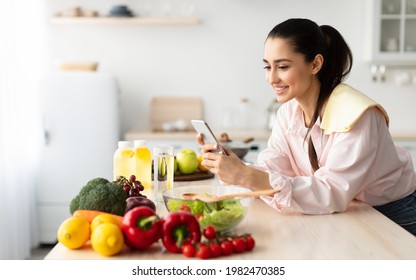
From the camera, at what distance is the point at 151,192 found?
1872mm

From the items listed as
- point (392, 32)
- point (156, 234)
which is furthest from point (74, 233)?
point (392, 32)

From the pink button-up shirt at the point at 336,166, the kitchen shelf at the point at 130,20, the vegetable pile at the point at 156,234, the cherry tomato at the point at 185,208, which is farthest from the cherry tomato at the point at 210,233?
the kitchen shelf at the point at 130,20

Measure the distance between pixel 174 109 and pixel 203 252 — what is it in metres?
3.29

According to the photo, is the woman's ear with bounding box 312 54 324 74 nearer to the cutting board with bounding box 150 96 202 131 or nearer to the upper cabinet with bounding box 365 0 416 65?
the upper cabinet with bounding box 365 0 416 65

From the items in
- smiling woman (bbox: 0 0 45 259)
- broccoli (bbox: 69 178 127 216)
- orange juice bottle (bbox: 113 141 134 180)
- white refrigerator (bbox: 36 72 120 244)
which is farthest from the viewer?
white refrigerator (bbox: 36 72 120 244)

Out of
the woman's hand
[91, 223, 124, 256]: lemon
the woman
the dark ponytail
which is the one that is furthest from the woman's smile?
[91, 223, 124, 256]: lemon

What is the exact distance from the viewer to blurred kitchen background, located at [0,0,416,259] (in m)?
3.92

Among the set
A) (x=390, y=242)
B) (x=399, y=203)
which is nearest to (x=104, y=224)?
(x=390, y=242)

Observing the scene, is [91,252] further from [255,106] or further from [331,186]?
[255,106]

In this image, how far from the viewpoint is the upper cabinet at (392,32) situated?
412 cm

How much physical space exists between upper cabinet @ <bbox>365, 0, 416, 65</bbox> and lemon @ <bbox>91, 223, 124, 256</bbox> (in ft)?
11.0

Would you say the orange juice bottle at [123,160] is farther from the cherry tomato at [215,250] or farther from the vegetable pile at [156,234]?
the cherry tomato at [215,250]

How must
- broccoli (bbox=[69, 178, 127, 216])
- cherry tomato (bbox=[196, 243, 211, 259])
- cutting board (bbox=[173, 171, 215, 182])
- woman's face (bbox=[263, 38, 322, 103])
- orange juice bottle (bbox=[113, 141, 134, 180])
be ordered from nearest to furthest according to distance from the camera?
cherry tomato (bbox=[196, 243, 211, 259])
broccoli (bbox=[69, 178, 127, 216])
woman's face (bbox=[263, 38, 322, 103])
orange juice bottle (bbox=[113, 141, 134, 180])
cutting board (bbox=[173, 171, 215, 182])
